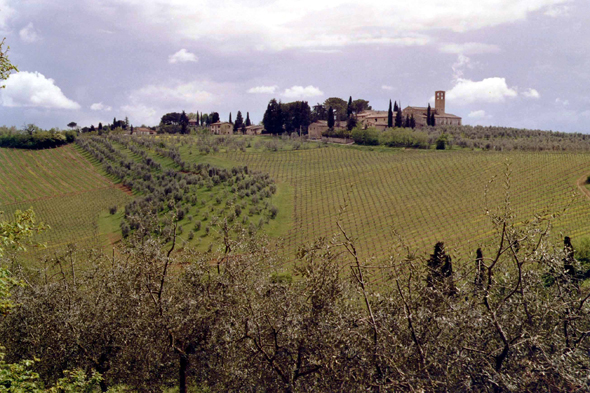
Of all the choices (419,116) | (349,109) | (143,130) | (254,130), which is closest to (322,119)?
(349,109)

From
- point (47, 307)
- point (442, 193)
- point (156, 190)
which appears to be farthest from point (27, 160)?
point (47, 307)

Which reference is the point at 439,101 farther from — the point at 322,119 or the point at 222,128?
the point at 222,128

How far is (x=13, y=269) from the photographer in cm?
1895

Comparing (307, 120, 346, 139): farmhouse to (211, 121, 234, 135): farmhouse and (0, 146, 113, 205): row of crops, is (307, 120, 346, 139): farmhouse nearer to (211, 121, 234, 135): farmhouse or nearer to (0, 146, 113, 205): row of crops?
(211, 121, 234, 135): farmhouse

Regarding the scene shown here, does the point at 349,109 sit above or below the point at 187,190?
above

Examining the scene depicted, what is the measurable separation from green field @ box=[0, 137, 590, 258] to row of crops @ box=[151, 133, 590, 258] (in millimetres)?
159

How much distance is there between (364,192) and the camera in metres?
70.9

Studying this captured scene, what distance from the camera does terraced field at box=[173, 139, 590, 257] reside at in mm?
48062

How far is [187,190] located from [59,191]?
2744 cm

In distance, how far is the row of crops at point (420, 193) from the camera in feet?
157

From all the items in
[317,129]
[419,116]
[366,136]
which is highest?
[419,116]

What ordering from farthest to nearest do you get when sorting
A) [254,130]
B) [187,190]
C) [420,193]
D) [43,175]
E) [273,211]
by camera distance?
[254,130] < [43,175] < [187,190] < [420,193] < [273,211]

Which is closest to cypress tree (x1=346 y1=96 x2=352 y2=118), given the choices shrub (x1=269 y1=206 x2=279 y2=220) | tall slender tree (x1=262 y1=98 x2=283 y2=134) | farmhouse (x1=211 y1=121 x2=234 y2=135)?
tall slender tree (x1=262 y1=98 x2=283 y2=134)

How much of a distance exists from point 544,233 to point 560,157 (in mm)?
75680
